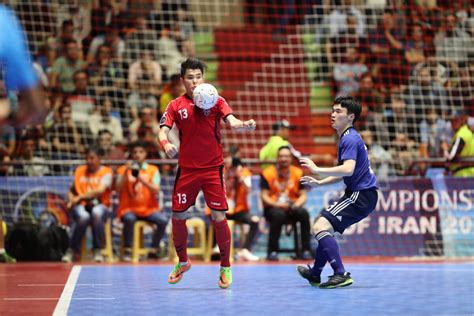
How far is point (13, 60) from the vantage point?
4945mm

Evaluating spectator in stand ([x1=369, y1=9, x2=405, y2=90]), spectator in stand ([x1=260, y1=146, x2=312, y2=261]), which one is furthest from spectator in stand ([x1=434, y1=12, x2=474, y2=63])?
spectator in stand ([x1=260, y1=146, x2=312, y2=261])

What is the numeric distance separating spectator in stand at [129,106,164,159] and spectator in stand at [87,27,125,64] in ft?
5.40

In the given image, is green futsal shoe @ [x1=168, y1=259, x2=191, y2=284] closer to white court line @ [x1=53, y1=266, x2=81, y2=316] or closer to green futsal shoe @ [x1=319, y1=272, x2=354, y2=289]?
white court line @ [x1=53, y1=266, x2=81, y2=316]

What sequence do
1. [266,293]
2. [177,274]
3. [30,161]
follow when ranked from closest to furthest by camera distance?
[266,293]
[177,274]
[30,161]

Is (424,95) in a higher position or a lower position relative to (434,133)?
higher

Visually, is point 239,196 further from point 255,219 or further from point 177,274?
point 177,274

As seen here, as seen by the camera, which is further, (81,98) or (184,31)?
(184,31)

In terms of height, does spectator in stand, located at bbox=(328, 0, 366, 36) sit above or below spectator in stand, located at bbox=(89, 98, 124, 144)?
above

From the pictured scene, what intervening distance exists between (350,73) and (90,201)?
599 centimetres

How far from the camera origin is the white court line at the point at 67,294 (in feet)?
A: 24.6

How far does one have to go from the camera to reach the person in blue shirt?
4809 millimetres

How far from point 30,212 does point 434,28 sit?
323 inches

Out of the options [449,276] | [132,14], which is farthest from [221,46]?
[449,276]

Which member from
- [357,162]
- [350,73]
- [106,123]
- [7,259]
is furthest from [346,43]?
[357,162]
